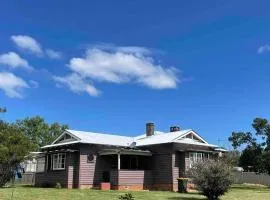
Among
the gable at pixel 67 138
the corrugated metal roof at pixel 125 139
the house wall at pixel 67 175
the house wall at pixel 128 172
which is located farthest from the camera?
the gable at pixel 67 138

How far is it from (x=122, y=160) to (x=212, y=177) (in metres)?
15.2

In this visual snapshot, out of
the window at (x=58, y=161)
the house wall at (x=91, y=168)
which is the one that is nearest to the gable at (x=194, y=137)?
the house wall at (x=91, y=168)

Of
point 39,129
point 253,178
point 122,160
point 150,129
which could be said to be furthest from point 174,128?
point 39,129

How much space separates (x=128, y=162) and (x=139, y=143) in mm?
2450

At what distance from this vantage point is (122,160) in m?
38.9

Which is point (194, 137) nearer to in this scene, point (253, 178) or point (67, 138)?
point (67, 138)

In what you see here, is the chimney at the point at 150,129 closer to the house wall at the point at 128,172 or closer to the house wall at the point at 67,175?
the house wall at the point at 128,172

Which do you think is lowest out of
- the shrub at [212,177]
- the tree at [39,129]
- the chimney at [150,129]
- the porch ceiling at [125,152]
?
the shrub at [212,177]

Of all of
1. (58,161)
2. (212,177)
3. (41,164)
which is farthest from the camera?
(41,164)

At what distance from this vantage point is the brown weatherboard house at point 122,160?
36500 mm

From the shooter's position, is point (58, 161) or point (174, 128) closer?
point (58, 161)

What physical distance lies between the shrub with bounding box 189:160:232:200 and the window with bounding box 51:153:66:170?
15576mm

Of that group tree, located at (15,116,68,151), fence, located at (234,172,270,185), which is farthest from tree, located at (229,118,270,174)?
tree, located at (15,116,68,151)

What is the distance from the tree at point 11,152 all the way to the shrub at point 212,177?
16.2 metres
